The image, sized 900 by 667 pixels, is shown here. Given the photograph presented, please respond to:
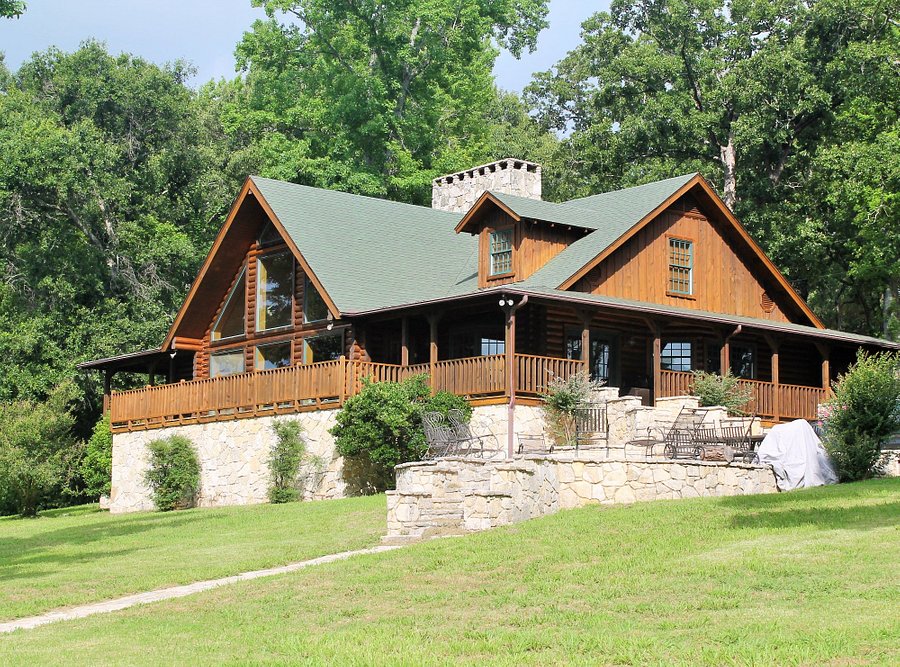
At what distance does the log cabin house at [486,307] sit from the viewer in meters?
28.9

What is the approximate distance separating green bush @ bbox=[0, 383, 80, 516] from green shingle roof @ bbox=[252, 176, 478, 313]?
33.3 feet

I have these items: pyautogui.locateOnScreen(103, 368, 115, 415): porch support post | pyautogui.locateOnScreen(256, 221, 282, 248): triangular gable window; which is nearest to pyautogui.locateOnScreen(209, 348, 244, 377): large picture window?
pyautogui.locateOnScreen(256, 221, 282, 248): triangular gable window

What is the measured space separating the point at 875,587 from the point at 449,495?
9.29 metres

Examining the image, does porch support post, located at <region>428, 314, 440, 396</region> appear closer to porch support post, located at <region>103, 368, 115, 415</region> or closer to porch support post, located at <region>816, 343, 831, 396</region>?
porch support post, located at <region>816, 343, 831, 396</region>

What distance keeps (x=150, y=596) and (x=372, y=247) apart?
18478 mm

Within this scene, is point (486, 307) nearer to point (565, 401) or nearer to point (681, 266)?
point (565, 401)

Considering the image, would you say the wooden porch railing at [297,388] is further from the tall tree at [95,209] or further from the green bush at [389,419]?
the tall tree at [95,209]

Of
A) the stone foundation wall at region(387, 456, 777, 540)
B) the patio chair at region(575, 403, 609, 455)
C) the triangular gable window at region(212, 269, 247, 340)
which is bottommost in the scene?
the stone foundation wall at region(387, 456, 777, 540)

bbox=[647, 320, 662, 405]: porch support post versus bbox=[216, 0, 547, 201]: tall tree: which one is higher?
bbox=[216, 0, 547, 201]: tall tree

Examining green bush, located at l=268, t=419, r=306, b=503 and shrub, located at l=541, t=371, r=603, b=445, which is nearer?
shrub, located at l=541, t=371, r=603, b=445

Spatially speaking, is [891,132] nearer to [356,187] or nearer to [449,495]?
[356,187]

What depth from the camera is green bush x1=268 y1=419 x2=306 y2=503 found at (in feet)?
96.4

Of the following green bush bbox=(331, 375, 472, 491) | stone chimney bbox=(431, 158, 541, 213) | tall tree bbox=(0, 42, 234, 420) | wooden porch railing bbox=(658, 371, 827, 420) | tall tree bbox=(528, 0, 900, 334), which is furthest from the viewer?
tall tree bbox=(0, 42, 234, 420)

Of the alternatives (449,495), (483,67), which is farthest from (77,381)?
(449,495)
